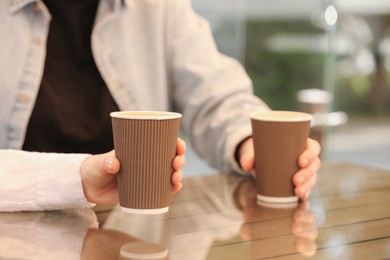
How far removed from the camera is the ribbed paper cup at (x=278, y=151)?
128 centimetres

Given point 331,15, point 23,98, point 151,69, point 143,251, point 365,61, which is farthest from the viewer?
point 365,61

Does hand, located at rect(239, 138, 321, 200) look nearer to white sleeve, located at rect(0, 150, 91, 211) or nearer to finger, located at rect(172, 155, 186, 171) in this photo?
finger, located at rect(172, 155, 186, 171)

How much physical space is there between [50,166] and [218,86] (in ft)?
2.21

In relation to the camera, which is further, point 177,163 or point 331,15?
point 331,15

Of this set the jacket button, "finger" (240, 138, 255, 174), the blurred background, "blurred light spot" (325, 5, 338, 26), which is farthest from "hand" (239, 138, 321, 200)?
"blurred light spot" (325, 5, 338, 26)

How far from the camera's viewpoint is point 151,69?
1.82m

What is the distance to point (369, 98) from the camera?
14.4 ft

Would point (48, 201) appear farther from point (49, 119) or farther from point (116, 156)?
point (49, 119)

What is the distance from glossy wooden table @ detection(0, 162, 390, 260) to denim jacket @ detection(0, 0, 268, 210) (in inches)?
10.9

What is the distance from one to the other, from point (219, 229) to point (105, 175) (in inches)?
7.8

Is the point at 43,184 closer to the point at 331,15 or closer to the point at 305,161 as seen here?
the point at 305,161

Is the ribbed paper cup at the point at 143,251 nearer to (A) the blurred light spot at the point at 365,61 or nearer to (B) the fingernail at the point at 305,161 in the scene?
(B) the fingernail at the point at 305,161

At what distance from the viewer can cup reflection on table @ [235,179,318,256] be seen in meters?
1.04

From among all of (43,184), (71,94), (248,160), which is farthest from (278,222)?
(71,94)
